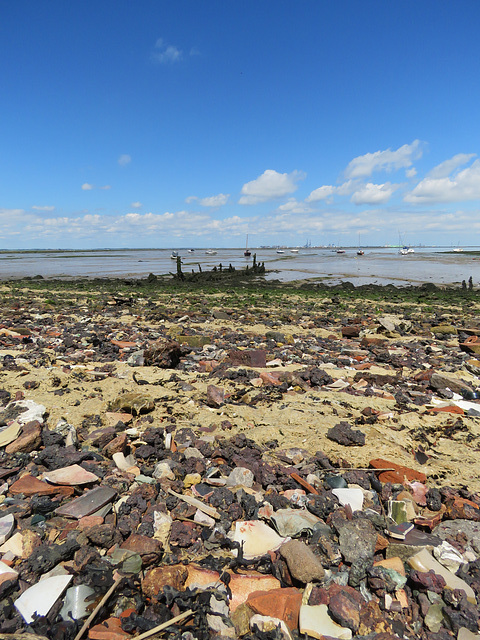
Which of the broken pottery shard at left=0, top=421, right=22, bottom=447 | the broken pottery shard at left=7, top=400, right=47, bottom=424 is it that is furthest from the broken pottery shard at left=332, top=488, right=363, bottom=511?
the broken pottery shard at left=7, top=400, right=47, bottom=424

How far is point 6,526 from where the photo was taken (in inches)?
108

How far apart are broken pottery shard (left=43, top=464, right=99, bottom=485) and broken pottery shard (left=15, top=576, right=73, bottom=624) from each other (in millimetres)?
1013

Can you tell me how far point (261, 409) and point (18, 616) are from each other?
347 centimetres

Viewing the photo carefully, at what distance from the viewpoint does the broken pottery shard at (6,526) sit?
2682 mm

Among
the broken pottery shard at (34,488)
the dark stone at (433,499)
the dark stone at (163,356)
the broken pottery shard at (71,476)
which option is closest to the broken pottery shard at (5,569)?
the broken pottery shard at (34,488)

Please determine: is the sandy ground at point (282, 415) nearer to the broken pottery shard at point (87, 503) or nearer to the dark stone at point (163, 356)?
the dark stone at point (163, 356)

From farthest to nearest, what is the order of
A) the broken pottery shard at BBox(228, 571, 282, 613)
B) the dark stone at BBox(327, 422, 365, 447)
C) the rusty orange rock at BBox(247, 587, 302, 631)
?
1. the dark stone at BBox(327, 422, 365, 447)
2. the broken pottery shard at BBox(228, 571, 282, 613)
3. the rusty orange rock at BBox(247, 587, 302, 631)

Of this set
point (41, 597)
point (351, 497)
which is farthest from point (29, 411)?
point (351, 497)

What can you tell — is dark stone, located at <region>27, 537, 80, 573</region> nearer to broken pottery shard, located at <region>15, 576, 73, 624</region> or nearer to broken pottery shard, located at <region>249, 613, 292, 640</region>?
broken pottery shard, located at <region>15, 576, 73, 624</region>

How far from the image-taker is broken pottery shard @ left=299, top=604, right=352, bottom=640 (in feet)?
6.93

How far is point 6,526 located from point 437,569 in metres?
3.29

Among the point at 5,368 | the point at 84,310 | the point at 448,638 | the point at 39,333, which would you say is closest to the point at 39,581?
the point at 448,638

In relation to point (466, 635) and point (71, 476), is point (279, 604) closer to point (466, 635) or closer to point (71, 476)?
point (466, 635)

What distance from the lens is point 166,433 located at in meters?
4.43
